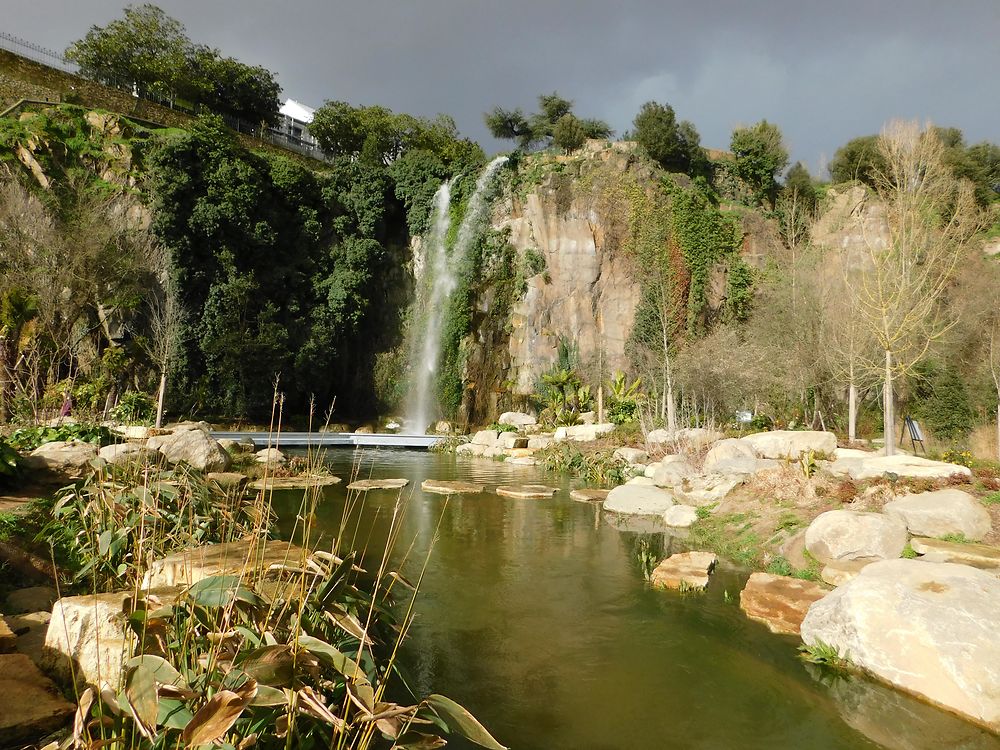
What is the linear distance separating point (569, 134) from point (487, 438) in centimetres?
1573

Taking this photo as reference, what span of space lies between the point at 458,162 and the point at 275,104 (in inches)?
480

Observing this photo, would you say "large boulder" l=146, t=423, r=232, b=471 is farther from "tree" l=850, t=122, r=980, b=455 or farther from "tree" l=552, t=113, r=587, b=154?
"tree" l=552, t=113, r=587, b=154

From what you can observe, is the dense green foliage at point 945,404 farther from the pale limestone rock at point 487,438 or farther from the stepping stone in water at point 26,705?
the stepping stone in water at point 26,705

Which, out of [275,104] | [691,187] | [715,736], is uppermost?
[275,104]

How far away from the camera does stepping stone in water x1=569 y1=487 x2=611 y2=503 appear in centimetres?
1025

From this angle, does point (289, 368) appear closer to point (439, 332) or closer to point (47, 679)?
point (439, 332)

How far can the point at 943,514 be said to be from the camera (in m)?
6.02

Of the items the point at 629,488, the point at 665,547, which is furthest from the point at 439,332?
the point at 665,547

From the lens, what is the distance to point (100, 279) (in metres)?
19.1

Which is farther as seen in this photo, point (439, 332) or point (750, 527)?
point (439, 332)

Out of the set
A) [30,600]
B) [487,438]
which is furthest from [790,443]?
[487,438]

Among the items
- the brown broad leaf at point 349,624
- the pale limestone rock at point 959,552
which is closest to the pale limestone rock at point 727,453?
the pale limestone rock at point 959,552

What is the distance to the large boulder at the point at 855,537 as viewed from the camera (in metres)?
5.78

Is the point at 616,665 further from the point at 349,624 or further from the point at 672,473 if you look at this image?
the point at 672,473
